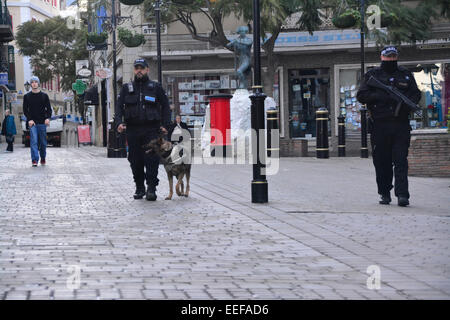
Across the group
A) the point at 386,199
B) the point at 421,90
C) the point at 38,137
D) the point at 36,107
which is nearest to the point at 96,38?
the point at 421,90

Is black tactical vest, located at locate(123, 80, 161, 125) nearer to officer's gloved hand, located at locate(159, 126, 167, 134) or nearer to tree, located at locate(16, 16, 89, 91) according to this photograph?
officer's gloved hand, located at locate(159, 126, 167, 134)

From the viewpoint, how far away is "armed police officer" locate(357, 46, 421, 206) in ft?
31.7

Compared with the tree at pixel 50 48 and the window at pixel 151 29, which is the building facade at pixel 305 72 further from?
the tree at pixel 50 48

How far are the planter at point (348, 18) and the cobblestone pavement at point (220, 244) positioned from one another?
10.5 metres

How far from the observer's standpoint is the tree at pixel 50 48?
188 ft

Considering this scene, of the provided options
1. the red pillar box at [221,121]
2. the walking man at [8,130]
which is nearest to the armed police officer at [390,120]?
Answer: the red pillar box at [221,121]

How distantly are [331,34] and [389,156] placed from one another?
70.9ft

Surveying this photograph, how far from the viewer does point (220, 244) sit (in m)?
6.68

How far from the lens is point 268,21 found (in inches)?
921

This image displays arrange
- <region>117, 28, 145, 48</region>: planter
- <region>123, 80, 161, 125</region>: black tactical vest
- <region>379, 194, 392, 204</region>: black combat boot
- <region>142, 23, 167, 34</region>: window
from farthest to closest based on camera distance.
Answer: <region>142, 23, 167, 34</region>: window
<region>117, 28, 145, 48</region>: planter
<region>123, 80, 161, 125</region>: black tactical vest
<region>379, 194, 392, 204</region>: black combat boot

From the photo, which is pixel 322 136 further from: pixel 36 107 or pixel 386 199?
pixel 386 199

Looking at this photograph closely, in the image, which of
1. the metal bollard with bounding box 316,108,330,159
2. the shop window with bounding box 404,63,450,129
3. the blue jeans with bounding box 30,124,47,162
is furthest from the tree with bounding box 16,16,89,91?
the blue jeans with bounding box 30,124,47,162

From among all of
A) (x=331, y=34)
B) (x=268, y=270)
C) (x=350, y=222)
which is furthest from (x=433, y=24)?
(x=268, y=270)

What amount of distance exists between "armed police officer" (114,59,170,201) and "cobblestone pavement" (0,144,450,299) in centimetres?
37
